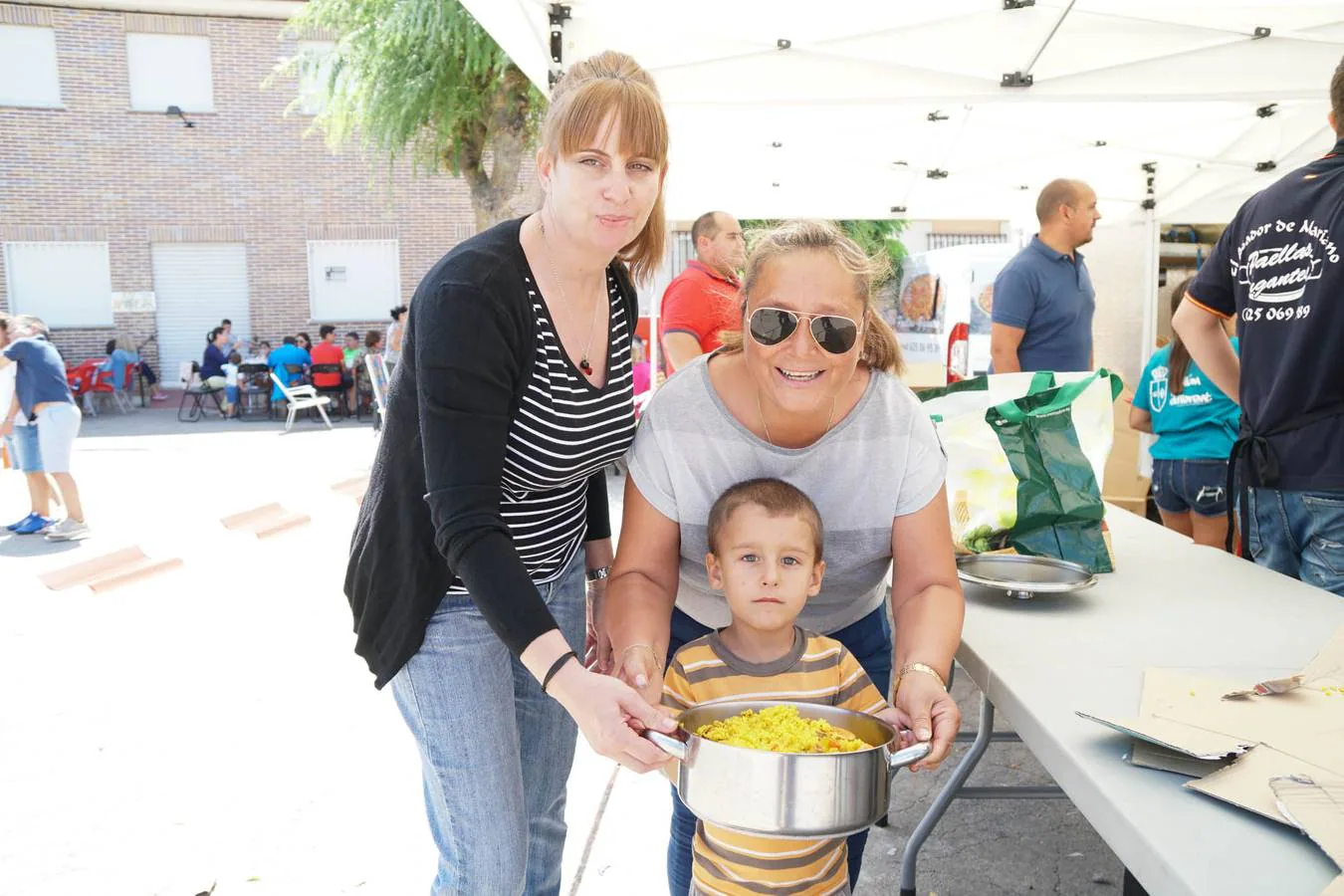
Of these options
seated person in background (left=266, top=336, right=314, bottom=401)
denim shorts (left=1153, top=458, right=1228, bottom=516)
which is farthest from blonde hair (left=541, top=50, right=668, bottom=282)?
seated person in background (left=266, top=336, right=314, bottom=401)

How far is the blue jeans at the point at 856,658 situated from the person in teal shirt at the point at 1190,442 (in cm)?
294

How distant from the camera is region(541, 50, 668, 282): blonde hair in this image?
158cm

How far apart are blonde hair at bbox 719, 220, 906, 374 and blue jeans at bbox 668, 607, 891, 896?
531 millimetres

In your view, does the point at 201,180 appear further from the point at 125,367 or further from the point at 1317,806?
the point at 1317,806

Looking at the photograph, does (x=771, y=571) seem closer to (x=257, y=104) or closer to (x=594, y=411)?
(x=594, y=411)

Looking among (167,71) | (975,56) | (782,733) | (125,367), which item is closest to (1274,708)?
(782,733)

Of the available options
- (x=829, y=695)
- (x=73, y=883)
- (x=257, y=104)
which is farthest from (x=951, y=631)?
(x=257, y=104)

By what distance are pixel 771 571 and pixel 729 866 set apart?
0.49m

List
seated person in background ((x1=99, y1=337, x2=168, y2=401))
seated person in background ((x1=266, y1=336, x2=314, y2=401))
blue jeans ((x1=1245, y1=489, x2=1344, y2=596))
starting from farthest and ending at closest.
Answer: seated person in background ((x1=99, y1=337, x2=168, y2=401)) < seated person in background ((x1=266, y1=336, x2=314, y2=401)) < blue jeans ((x1=1245, y1=489, x2=1344, y2=596))

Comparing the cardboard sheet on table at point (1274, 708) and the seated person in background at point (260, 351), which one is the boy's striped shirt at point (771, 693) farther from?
the seated person in background at point (260, 351)

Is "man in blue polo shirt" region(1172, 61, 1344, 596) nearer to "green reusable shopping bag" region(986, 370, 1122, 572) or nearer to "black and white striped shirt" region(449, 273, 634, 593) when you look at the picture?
"green reusable shopping bag" region(986, 370, 1122, 572)

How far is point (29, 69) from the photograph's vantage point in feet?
64.2

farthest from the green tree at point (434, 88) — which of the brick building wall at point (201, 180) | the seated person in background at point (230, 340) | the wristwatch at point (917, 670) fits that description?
the wristwatch at point (917, 670)

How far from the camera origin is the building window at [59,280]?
19.8 meters
